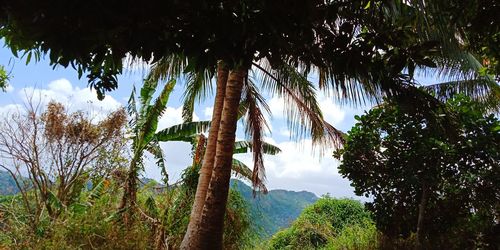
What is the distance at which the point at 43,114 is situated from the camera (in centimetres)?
991

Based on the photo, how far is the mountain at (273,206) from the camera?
1045cm

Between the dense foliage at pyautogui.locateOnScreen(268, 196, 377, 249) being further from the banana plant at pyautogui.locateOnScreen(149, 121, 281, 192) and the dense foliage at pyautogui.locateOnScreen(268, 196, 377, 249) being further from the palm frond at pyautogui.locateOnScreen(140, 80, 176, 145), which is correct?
the palm frond at pyautogui.locateOnScreen(140, 80, 176, 145)

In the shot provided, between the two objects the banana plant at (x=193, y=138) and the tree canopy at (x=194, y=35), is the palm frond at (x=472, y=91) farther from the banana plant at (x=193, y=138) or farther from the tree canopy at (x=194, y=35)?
the tree canopy at (x=194, y=35)

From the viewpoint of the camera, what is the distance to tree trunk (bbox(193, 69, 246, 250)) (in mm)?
6340

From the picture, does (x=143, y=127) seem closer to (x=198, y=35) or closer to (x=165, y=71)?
(x=165, y=71)

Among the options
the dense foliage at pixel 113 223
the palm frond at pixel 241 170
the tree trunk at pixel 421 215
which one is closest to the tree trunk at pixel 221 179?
the dense foliage at pixel 113 223

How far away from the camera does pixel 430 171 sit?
7.10 metres

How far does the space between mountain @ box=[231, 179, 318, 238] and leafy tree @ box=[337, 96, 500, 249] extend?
315 cm

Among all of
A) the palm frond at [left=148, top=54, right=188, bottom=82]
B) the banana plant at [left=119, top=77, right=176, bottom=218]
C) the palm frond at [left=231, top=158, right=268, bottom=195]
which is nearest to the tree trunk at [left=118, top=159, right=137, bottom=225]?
the banana plant at [left=119, top=77, right=176, bottom=218]

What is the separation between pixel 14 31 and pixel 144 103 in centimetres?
831

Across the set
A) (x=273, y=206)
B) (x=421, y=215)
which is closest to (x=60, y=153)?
(x=421, y=215)

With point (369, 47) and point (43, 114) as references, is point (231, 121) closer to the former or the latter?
point (369, 47)

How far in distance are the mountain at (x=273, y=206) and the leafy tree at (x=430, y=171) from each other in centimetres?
315

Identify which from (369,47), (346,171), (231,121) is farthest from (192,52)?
(346,171)
